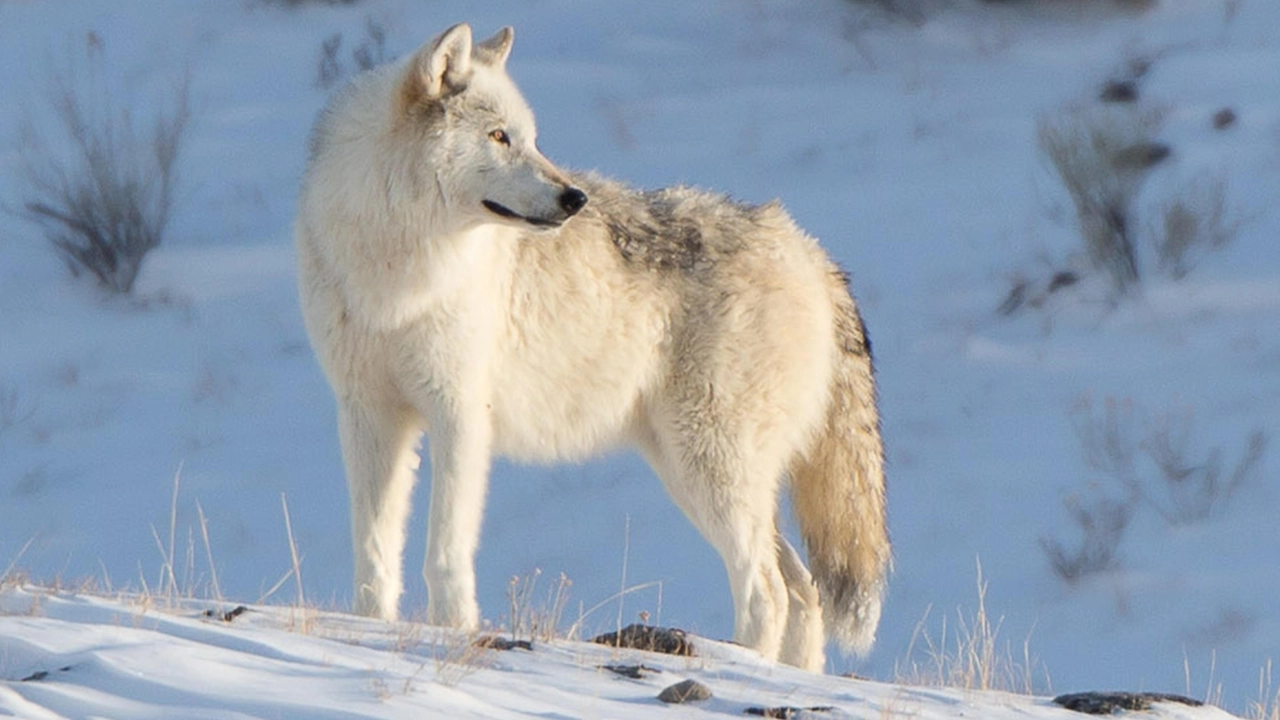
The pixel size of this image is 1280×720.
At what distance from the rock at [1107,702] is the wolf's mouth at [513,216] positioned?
6.25ft

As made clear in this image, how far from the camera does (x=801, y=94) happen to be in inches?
616

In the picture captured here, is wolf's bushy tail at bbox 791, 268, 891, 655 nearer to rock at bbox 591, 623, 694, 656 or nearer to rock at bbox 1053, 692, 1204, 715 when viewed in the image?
rock at bbox 591, 623, 694, 656

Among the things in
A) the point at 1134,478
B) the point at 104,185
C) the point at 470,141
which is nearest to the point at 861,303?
the point at 1134,478

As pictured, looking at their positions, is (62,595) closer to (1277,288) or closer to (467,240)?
(467,240)

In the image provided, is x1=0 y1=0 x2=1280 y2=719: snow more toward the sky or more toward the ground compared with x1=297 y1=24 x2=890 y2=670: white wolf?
more toward the sky

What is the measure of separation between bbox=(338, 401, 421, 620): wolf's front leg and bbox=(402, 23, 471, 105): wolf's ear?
0.92 metres

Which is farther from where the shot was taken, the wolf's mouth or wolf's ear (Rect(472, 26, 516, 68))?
wolf's ear (Rect(472, 26, 516, 68))

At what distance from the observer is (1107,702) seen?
5.03 m

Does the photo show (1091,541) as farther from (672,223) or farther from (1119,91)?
(672,223)

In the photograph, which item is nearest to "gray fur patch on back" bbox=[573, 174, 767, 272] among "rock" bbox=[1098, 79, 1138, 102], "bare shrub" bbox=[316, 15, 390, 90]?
"rock" bbox=[1098, 79, 1138, 102]

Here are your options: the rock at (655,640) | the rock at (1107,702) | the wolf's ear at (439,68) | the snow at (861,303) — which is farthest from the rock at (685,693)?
the snow at (861,303)

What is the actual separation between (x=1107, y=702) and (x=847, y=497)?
6.79ft

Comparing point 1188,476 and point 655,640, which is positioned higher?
point 1188,476

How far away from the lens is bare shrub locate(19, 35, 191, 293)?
14.6m
